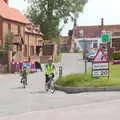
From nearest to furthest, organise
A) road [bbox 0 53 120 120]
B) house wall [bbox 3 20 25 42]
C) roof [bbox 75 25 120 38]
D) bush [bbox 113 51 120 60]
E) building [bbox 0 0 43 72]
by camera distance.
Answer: road [bbox 0 53 120 120], bush [bbox 113 51 120 60], building [bbox 0 0 43 72], house wall [bbox 3 20 25 42], roof [bbox 75 25 120 38]

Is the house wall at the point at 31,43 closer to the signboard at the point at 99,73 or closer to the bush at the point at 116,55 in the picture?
the bush at the point at 116,55

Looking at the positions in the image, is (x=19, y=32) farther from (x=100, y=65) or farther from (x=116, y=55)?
(x=100, y=65)

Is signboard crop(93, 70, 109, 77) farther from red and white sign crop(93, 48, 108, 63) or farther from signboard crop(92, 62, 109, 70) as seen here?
red and white sign crop(93, 48, 108, 63)

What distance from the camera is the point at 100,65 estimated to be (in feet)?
94.6

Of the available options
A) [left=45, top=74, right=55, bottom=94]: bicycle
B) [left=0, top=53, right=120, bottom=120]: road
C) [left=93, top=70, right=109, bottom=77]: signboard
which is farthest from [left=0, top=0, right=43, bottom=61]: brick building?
[left=0, top=53, right=120, bottom=120]: road

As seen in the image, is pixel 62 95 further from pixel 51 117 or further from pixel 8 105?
pixel 51 117

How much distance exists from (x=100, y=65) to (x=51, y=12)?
63233 mm

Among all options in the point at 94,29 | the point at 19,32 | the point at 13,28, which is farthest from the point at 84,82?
the point at 94,29

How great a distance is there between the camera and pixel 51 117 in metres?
16.1

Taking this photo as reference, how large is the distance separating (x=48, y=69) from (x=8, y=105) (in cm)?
655

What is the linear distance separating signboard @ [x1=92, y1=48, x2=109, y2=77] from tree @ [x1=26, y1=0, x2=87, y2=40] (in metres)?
62.2

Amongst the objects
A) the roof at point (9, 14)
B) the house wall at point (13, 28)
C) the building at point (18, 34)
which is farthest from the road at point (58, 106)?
the roof at point (9, 14)

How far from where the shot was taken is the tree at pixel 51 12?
91.4 meters

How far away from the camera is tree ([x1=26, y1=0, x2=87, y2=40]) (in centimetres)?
9138
